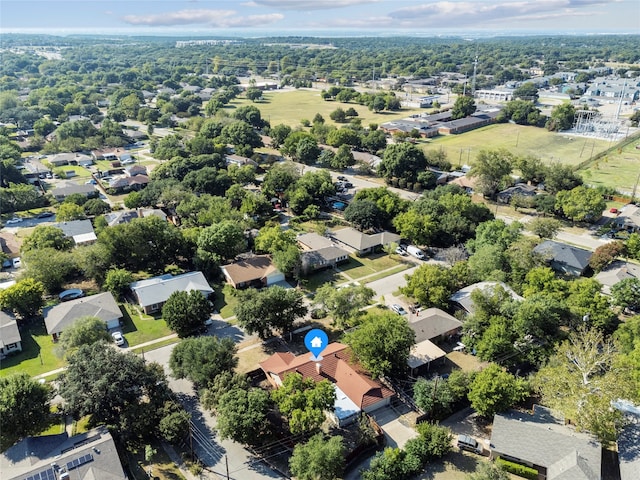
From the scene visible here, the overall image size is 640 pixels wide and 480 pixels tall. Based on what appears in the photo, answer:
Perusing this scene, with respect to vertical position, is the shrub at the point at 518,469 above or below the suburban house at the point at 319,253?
below

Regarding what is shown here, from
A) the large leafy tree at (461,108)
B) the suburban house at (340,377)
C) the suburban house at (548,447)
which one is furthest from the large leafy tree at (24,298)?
the large leafy tree at (461,108)

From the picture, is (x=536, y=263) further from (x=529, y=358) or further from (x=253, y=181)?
(x=253, y=181)

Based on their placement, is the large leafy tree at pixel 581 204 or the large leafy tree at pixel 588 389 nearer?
the large leafy tree at pixel 588 389

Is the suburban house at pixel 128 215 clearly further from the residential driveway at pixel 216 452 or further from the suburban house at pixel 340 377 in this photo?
the residential driveway at pixel 216 452

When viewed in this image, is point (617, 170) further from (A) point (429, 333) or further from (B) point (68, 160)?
(B) point (68, 160)

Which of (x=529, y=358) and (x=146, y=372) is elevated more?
(x=146, y=372)

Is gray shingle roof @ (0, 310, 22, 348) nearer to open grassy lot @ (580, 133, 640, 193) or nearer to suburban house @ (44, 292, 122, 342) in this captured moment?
suburban house @ (44, 292, 122, 342)

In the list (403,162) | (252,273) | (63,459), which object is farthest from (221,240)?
(403,162)

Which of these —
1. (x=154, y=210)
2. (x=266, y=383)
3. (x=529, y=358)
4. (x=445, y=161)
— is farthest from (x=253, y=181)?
(x=529, y=358)
